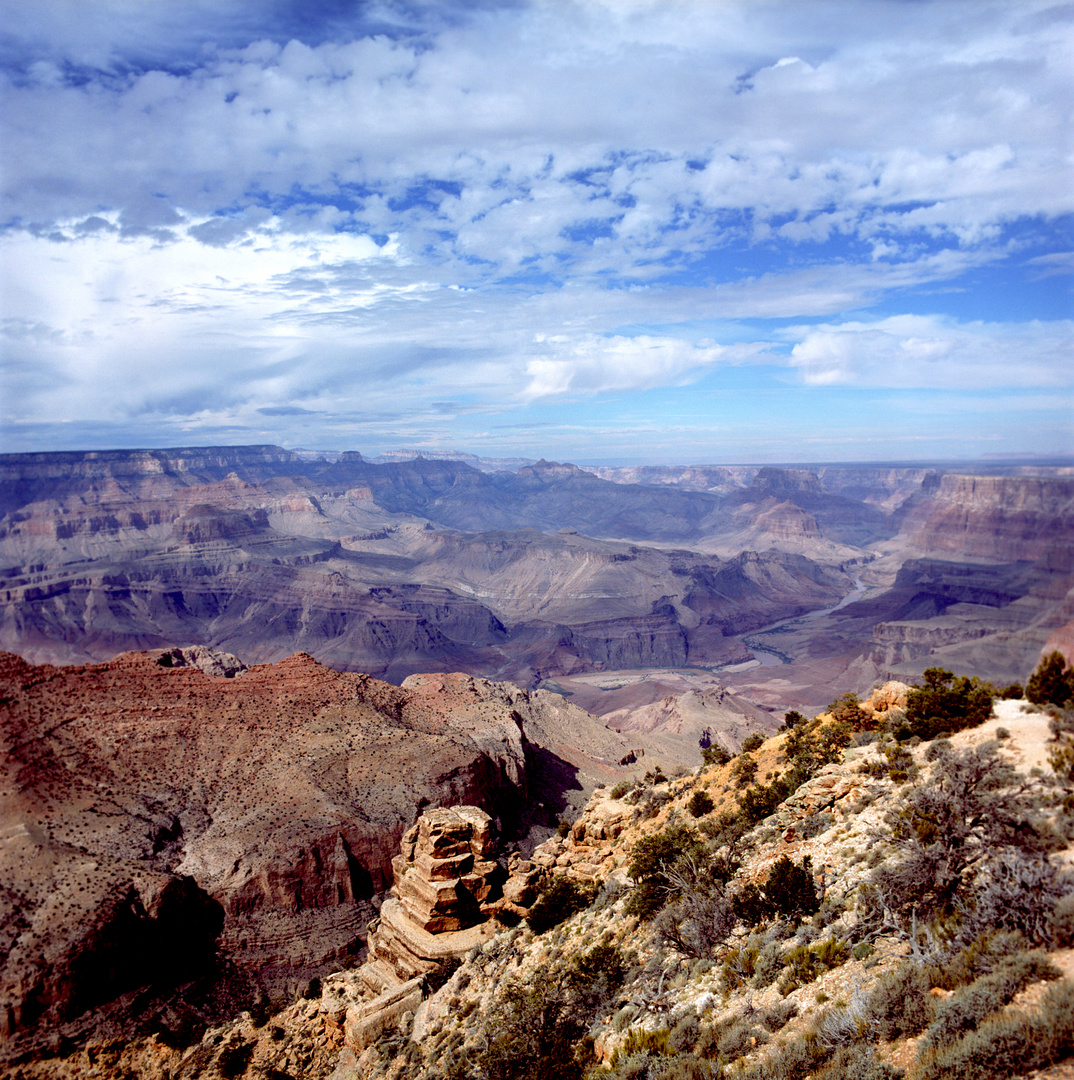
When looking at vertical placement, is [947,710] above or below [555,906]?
above

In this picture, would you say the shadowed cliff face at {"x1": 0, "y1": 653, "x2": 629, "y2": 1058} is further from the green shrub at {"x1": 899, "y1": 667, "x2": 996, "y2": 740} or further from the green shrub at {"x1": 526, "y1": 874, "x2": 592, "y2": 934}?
the green shrub at {"x1": 899, "y1": 667, "x2": 996, "y2": 740}

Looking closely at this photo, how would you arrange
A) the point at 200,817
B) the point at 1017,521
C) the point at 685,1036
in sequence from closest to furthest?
the point at 685,1036 < the point at 200,817 < the point at 1017,521

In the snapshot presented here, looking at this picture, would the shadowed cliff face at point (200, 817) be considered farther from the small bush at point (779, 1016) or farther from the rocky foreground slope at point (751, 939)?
the small bush at point (779, 1016)

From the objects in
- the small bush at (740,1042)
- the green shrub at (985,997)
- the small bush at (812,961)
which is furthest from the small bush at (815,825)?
the green shrub at (985,997)

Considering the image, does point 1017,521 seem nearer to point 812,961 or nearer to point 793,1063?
point 812,961

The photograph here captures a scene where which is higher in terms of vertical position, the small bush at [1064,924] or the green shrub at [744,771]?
the small bush at [1064,924]

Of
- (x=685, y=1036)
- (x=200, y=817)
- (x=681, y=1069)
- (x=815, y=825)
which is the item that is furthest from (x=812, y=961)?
(x=200, y=817)

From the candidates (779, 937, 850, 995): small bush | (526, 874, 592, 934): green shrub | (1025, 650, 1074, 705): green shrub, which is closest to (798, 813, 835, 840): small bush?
(779, 937, 850, 995): small bush
